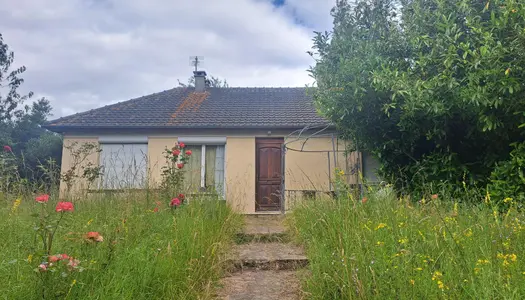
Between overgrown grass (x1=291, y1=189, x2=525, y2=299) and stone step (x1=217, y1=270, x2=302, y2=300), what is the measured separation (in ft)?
0.87

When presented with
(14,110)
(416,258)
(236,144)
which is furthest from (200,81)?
(14,110)

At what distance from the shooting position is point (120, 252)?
2510 mm

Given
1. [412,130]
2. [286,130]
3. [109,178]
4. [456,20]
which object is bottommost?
[109,178]

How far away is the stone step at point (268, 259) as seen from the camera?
3.53 meters

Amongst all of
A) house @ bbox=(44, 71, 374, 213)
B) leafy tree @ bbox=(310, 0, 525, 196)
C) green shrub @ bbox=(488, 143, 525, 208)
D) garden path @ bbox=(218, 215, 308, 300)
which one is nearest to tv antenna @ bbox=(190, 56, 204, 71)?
house @ bbox=(44, 71, 374, 213)

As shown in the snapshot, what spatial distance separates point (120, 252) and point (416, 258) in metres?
2.21

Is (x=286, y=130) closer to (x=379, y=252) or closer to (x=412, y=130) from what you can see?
(x=412, y=130)

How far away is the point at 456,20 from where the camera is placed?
5086 millimetres

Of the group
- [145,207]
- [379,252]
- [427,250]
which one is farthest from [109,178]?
[427,250]

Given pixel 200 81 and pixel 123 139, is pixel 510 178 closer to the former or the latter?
pixel 123 139

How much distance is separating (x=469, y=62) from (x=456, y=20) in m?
1.11

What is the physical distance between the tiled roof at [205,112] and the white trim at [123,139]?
0.34 metres

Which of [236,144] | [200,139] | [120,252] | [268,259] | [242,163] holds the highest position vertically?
[200,139]

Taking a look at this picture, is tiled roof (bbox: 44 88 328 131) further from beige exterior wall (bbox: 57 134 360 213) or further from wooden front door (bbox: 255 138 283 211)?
wooden front door (bbox: 255 138 283 211)
